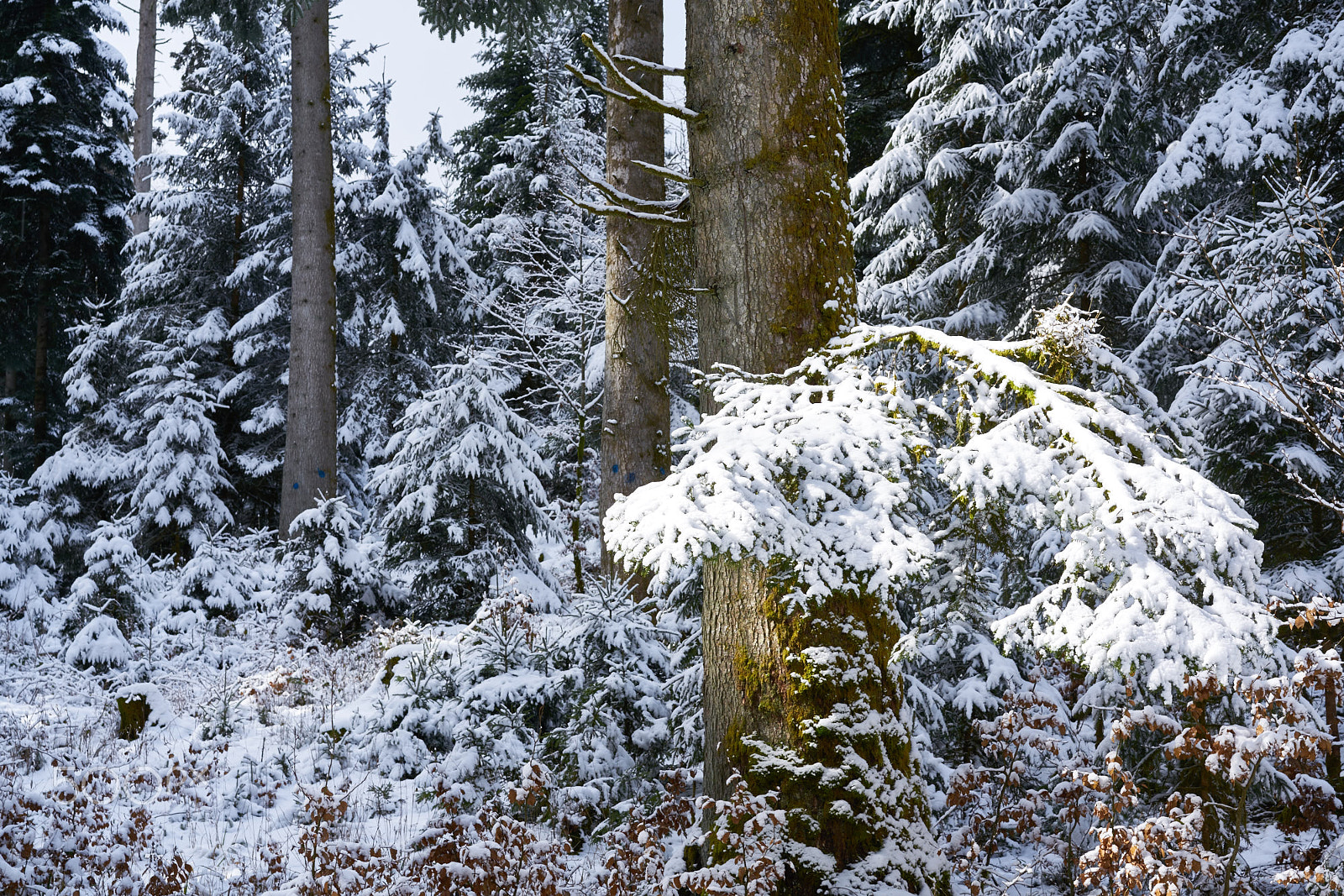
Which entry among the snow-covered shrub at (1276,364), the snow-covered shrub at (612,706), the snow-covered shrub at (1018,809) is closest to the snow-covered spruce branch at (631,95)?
the snow-covered shrub at (612,706)

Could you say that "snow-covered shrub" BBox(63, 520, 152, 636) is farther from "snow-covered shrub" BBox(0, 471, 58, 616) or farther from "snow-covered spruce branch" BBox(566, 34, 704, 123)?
"snow-covered spruce branch" BBox(566, 34, 704, 123)

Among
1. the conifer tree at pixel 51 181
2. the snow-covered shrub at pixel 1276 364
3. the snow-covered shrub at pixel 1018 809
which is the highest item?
the conifer tree at pixel 51 181

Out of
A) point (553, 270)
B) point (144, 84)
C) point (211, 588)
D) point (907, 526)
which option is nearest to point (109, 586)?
point (211, 588)

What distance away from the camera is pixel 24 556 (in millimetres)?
11406

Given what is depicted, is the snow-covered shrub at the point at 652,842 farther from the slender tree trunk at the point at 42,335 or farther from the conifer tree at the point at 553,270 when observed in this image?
the slender tree trunk at the point at 42,335

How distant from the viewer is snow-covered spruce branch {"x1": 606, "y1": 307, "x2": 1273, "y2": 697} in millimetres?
2504

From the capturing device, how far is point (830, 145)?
11.4 ft

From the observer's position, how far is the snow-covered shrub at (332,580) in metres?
9.09

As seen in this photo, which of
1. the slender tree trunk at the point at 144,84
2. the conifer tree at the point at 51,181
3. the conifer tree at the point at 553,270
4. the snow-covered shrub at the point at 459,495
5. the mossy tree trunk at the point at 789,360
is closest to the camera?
the mossy tree trunk at the point at 789,360

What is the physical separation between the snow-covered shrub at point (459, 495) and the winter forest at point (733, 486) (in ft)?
0.20

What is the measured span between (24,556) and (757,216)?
12.3 m

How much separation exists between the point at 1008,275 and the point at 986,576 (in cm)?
746

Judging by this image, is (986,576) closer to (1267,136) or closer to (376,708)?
(376,708)

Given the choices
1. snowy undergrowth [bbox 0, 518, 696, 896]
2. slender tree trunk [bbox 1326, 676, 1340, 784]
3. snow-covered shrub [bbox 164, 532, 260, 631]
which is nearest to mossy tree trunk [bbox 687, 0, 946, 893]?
snowy undergrowth [bbox 0, 518, 696, 896]
